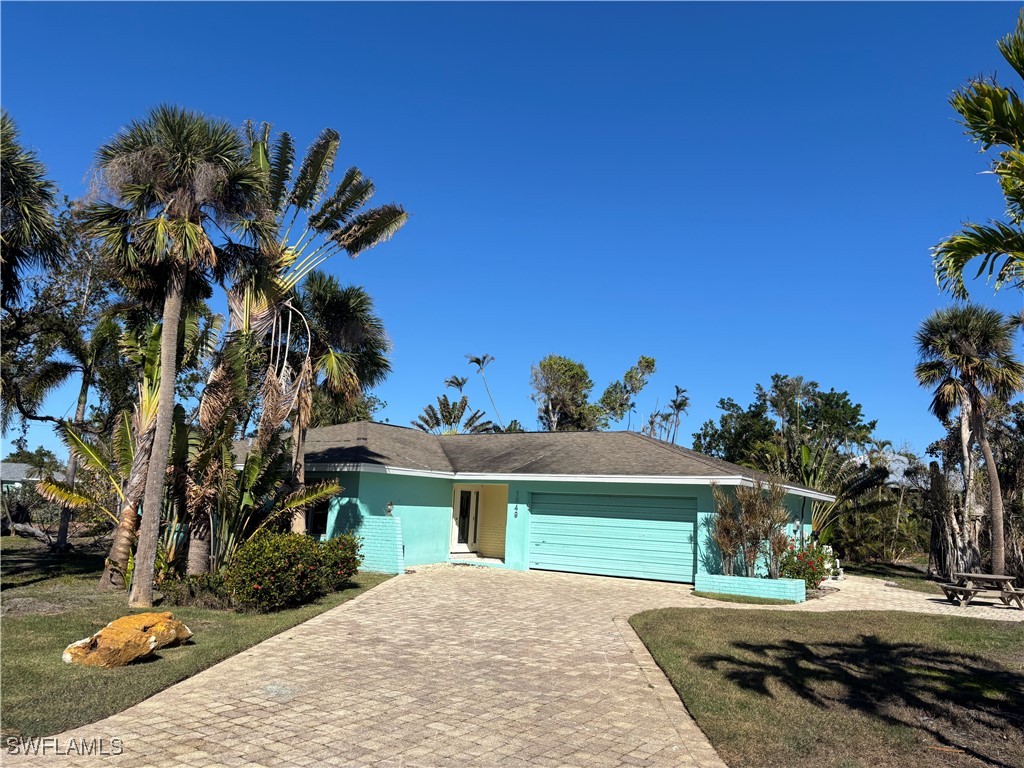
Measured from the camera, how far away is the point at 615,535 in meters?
19.2

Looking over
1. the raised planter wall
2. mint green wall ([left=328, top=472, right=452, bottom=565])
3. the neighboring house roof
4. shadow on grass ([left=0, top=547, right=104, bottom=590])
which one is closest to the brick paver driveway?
the raised planter wall

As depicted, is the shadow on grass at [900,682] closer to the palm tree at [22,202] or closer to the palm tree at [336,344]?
the palm tree at [336,344]

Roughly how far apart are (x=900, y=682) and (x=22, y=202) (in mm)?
15946

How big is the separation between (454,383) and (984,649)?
41.2m

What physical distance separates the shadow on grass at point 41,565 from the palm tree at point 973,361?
2482 centimetres

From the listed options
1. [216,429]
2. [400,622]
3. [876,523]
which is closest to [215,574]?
[216,429]

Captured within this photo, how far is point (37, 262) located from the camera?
1416 cm

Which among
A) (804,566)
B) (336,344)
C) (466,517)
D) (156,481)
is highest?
(336,344)

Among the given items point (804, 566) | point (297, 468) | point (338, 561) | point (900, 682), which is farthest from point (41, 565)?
point (900, 682)

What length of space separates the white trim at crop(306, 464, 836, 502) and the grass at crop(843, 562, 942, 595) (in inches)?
130

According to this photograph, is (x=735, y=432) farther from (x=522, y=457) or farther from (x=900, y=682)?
(x=900, y=682)

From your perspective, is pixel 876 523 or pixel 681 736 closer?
pixel 681 736

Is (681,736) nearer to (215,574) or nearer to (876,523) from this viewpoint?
(215,574)

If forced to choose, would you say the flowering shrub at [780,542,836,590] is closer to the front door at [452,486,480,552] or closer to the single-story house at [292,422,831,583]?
the single-story house at [292,422,831,583]
